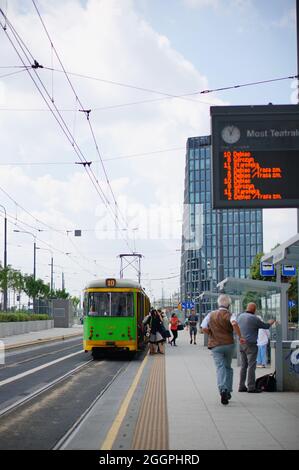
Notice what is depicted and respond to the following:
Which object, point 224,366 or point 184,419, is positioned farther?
point 224,366

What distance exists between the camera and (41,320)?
58.8m

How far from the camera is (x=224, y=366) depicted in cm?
1122

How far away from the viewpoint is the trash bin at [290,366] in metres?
12.9

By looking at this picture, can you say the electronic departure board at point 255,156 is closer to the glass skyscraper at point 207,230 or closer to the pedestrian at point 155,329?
the pedestrian at point 155,329

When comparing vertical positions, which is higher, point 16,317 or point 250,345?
point 250,345

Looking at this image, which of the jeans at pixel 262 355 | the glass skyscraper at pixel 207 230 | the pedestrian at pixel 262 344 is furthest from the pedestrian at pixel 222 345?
the glass skyscraper at pixel 207 230

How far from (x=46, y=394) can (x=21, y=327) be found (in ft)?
116

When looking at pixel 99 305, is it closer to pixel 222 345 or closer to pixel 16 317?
pixel 222 345

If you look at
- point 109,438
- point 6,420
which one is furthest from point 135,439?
point 6,420

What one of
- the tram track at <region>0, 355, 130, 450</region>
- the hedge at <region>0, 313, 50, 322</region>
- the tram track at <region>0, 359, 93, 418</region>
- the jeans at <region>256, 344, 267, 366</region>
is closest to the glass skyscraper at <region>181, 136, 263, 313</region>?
the hedge at <region>0, 313, 50, 322</region>

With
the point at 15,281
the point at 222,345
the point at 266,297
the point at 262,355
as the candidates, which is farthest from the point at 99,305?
the point at 15,281

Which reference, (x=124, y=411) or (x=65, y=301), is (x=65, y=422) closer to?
(x=124, y=411)

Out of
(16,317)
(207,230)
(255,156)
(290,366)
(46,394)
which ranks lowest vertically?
(46,394)
